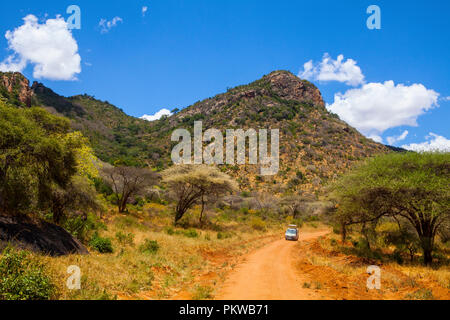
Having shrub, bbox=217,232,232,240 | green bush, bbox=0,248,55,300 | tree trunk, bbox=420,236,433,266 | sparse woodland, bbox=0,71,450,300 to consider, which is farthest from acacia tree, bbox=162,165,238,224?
green bush, bbox=0,248,55,300

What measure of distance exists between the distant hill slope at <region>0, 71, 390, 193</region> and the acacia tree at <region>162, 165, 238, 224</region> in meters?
35.1

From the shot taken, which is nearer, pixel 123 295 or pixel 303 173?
pixel 123 295

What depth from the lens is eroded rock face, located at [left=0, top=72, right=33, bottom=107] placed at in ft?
209

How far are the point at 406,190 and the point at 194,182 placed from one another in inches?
690

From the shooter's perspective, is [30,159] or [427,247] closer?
[30,159]

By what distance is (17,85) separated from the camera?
67000 millimetres

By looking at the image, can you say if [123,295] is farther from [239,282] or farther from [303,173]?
[303,173]

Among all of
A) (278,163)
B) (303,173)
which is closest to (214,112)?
(278,163)

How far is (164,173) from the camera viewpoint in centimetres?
2798

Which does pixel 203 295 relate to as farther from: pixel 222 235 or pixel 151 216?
pixel 151 216

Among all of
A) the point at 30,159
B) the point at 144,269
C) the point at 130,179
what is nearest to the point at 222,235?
the point at 144,269
